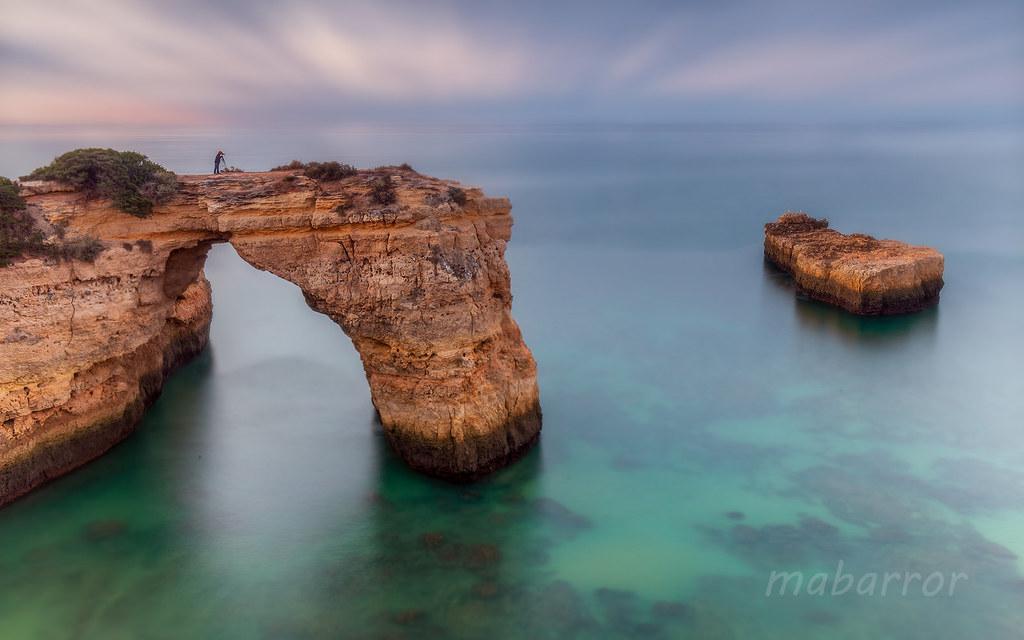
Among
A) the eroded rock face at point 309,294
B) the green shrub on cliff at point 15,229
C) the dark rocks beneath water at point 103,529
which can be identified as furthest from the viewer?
the eroded rock face at point 309,294

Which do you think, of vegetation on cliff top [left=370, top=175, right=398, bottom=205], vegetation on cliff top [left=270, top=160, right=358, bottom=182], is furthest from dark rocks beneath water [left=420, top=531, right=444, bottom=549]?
vegetation on cliff top [left=270, top=160, right=358, bottom=182]

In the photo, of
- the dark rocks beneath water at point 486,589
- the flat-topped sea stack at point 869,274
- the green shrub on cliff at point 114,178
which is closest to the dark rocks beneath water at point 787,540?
the dark rocks beneath water at point 486,589

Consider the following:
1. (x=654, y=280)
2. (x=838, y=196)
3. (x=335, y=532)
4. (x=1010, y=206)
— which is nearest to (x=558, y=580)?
(x=335, y=532)

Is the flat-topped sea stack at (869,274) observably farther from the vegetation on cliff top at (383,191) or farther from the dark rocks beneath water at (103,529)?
the dark rocks beneath water at (103,529)

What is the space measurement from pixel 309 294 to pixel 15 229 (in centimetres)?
565

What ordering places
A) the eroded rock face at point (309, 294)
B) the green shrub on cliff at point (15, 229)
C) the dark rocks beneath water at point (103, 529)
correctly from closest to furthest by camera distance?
the green shrub on cliff at point (15, 229)
the dark rocks beneath water at point (103, 529)
the eroded rock face at point (309, 294)

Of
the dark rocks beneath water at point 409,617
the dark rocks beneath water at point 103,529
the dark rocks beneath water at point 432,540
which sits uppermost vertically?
the dark rocks beneath water at point 103,529

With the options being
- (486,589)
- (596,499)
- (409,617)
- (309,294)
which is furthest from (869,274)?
(409,617)

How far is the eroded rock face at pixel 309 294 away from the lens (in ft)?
44.5

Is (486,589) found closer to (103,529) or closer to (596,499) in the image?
(596,499)

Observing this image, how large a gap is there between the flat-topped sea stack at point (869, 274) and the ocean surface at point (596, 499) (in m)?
0.76

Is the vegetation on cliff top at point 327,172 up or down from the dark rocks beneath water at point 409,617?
up

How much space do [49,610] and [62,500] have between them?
11.9 ft

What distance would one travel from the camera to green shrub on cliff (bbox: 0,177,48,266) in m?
12.9
